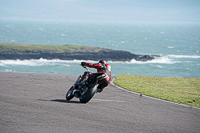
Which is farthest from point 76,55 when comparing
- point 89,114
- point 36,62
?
point 89,114

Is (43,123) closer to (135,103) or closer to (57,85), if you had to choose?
(135,103)

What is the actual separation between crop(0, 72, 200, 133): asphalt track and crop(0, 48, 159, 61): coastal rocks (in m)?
76.6

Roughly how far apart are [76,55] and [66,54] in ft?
10.5

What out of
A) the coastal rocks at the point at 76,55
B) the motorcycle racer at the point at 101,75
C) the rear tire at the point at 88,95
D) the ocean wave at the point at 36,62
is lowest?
the ocean wave at the point at 36,62

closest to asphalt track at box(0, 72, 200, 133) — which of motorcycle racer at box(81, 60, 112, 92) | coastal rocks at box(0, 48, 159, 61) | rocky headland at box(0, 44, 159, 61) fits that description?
motorcycle racer at box(81, 60, 112, 92)

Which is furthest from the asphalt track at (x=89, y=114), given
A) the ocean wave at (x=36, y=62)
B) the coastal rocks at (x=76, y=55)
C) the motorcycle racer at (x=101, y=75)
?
the coastal rocks at (x=76, y=55)

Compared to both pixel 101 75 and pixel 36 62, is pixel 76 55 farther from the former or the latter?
pixel 101 75

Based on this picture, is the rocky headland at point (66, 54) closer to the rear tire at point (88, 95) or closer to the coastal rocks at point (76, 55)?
the coastal rocks at point (76, 55)

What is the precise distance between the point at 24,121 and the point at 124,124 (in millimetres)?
2806

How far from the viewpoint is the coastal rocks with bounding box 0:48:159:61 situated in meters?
86.9

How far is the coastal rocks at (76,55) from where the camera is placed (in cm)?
8688

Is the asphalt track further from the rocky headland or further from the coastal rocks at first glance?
the rocky headland

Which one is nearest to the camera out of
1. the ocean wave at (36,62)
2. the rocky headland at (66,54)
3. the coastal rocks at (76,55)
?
the ocean wave at (36,62)

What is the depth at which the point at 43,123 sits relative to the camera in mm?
7879
